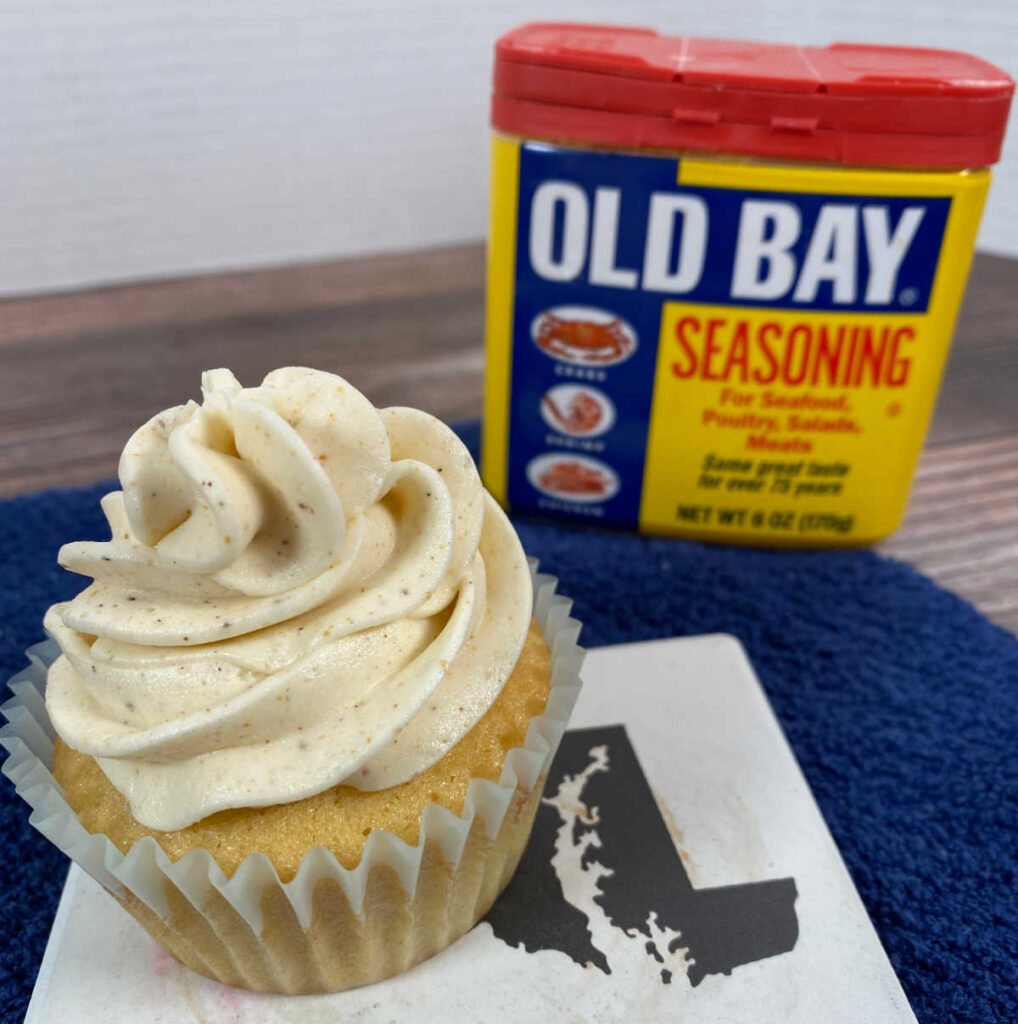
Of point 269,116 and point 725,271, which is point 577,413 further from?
point 269,116

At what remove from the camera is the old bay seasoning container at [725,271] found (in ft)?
4.07

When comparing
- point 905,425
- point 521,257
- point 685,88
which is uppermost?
point 685,88

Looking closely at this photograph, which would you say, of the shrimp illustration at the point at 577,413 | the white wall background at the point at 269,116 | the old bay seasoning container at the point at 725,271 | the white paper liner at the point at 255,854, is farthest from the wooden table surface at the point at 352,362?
the white paper liner at the point at 255,854

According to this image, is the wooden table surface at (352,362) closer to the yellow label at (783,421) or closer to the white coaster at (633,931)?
the yellow label at (783,421)

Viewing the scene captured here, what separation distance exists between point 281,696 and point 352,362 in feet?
4.41

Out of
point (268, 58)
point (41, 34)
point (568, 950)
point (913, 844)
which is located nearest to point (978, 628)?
point (913, 844)

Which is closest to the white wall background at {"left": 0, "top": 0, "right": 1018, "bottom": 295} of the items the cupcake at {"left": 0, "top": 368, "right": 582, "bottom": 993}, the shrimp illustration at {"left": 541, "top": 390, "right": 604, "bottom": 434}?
the shrimp illustration at {"left": 541, "top": 390, "right": 604, "bottom": 434}

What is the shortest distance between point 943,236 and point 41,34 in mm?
1827

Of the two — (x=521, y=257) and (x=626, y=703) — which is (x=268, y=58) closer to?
(x=521, y=257)

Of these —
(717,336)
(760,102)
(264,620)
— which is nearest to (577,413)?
(717,336)

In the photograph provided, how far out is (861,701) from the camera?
1237 mm

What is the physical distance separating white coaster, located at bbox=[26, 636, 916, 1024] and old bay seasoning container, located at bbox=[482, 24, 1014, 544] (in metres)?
0.49

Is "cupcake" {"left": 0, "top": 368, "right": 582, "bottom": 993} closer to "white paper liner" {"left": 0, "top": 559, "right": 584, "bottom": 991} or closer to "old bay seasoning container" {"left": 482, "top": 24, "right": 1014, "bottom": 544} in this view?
"white paper liner" {"left": 0, "top": 559, "right": 584, "bottom": 991}

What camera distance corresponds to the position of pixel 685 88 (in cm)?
123
